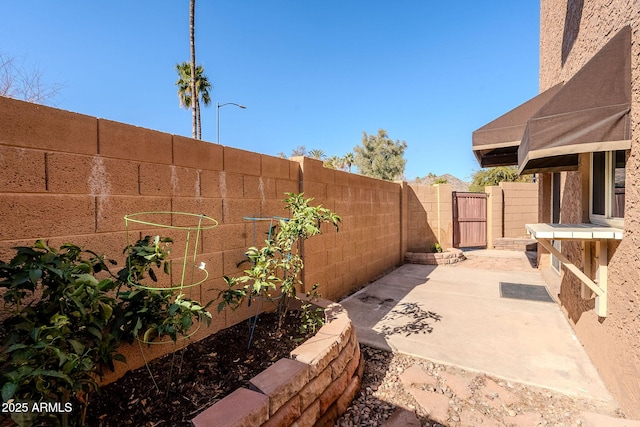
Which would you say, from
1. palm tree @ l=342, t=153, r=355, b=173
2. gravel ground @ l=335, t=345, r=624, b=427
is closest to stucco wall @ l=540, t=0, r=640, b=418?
gravel ground @ l=335, t=345, r=624, b=427

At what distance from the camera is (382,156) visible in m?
30.8

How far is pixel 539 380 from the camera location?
2.53 metres

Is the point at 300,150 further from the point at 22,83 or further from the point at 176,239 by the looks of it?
the point at 176,239

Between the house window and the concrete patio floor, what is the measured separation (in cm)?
145

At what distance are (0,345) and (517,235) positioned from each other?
1226cm

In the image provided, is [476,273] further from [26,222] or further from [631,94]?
[26,222]

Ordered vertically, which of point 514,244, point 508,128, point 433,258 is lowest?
point 433,258

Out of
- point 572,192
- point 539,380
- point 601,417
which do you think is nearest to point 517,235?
point 572,192

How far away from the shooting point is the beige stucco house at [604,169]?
2.00 meters

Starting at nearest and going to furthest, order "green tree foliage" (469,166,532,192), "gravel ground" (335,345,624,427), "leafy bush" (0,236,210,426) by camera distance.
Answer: "leafy bush" (0,236,210,426) < "gravel ground" (335,345,624,427) < "green tree foliage" (469,166,532,192)

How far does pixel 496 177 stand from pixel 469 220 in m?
11.2

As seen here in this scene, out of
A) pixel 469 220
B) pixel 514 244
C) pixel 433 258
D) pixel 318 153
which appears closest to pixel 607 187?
pixel 433 258

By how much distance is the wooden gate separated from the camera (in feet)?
30.9

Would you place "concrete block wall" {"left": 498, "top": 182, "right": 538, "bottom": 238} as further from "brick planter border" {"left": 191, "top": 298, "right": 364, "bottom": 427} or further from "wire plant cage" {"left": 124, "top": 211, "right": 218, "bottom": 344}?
"wire plant cage" {"left": 124, "top": 211, "right": 218, "bottom": 344}
